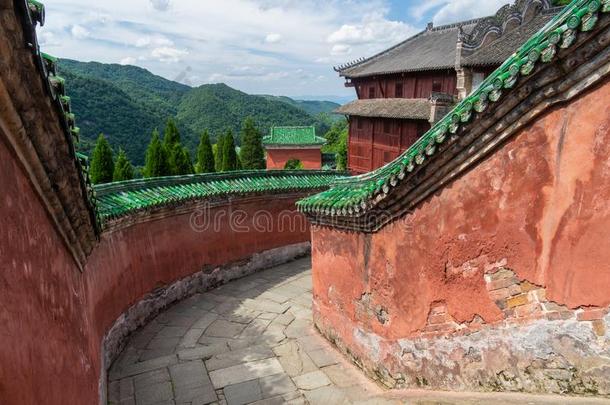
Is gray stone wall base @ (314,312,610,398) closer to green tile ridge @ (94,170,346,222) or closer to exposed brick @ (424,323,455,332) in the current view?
exposed brick @ (424,323,455,332)

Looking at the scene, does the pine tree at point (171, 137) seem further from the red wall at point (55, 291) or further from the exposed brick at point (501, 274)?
the exposed brick at point (501, 274)

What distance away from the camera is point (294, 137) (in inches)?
1261

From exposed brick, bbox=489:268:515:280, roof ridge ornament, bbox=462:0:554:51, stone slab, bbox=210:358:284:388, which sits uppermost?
roof ridge ornament, bbox=462:0:554:51

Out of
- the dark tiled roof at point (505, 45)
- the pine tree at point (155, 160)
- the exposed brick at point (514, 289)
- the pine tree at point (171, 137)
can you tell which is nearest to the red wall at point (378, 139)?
the dark tiled roof at point (505, 45)

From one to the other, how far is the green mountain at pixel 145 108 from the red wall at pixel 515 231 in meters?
46.6

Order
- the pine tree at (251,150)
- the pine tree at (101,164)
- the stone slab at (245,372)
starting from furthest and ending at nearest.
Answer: the pine tree at (251,150) < the pine tree at (101,164) < the stone slab at (245,372)

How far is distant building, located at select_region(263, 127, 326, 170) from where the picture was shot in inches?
1245

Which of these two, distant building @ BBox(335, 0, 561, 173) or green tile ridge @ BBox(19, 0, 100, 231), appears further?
distant building @ BBox(335, 0, 561, 173)

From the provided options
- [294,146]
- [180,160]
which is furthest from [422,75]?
[294,146]

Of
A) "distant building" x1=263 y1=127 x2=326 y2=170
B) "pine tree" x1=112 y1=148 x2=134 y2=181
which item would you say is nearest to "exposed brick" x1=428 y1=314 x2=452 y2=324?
"pine tree" x1=112 y1=148 x2=134 y2=181

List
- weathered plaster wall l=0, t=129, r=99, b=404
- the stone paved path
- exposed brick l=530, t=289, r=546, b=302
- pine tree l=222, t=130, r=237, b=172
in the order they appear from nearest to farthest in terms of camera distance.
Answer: weathered plaster wall l=0, t=129, r=99, b=404
exposed brick l=530, t=289, r=546, b=302
the stone paved path
pine tree l=222, t=130, r=237, b=172

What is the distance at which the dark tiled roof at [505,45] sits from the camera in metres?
12.0

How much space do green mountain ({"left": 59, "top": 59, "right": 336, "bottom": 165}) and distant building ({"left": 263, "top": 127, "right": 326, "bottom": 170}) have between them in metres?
24.5

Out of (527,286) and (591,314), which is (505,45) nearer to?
(527,286)
